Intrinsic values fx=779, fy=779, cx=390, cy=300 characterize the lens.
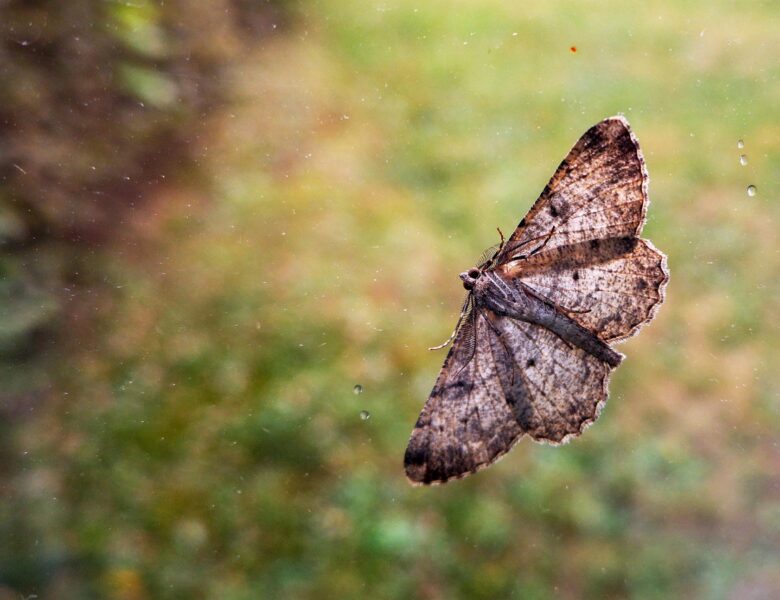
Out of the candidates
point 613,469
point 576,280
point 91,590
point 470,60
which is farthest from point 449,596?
point 470,60

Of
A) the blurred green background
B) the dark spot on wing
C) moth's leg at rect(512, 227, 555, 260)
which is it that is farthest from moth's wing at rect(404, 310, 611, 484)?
the blurred green background

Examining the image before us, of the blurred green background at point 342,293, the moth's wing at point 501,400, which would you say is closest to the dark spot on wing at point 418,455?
the moth's wing at point 501,400

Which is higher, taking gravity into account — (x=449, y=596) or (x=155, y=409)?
(x=155, y=409)

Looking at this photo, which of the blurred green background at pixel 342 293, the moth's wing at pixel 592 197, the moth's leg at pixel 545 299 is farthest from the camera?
the blurred green background at pixel 342 293

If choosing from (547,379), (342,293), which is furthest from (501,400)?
(342,293)

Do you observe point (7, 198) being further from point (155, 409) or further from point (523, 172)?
point (523, 172)

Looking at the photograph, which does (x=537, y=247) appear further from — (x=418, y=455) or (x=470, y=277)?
(x=418, y=455)

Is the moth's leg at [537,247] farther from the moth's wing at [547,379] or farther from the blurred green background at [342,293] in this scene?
the blurred green background at [342,293]

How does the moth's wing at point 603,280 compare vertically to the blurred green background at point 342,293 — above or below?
below
